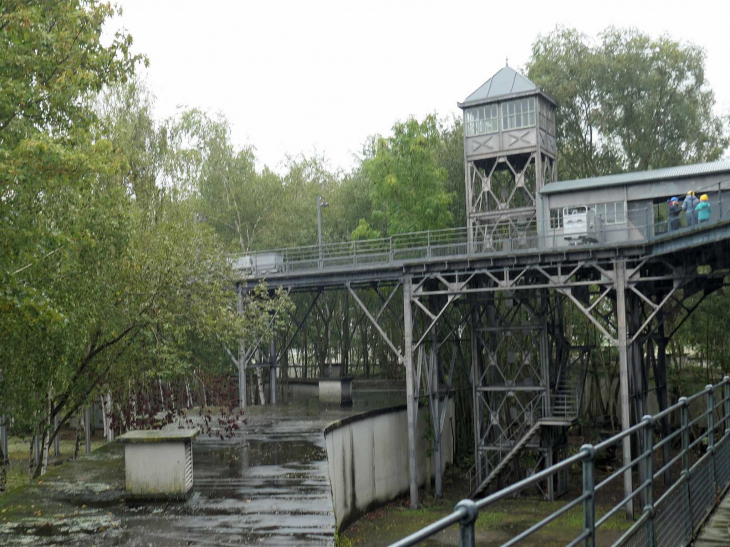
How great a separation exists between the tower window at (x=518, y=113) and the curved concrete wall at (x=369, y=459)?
11964 millimetres

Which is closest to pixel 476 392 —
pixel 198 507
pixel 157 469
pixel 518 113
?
pixel 518 113

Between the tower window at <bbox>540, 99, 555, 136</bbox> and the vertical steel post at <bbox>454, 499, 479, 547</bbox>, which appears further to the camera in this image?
the tower window at <bbox>540, 99, 555, 136</bbox>

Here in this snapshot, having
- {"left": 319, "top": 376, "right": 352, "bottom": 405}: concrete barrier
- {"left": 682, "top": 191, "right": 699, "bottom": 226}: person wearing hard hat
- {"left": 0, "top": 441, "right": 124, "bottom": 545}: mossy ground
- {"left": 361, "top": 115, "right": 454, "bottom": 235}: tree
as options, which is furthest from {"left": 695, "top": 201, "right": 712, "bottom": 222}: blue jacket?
{"left": 0, "top": 441, "right": 124, "bottom": 545}: mossy ground

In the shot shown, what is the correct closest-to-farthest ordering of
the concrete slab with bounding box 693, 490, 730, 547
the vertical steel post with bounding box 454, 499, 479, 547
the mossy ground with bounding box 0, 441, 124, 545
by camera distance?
the vertical steel post with bounding box 454, 499, 479, 547
the concrete slab with bounding box 693, 490, 730, 547
the mossy ground with bounding box 0, 441, 124, 545

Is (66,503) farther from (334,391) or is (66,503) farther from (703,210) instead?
(703,210)

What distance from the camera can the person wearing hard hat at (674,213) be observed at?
23109 mm

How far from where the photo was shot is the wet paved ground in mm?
9875

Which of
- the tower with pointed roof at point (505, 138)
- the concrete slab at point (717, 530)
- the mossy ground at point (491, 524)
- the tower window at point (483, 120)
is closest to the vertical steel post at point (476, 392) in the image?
the mossy ground at point (491, 524)

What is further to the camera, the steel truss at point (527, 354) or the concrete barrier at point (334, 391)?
the concrete barrier at point (334, 391)

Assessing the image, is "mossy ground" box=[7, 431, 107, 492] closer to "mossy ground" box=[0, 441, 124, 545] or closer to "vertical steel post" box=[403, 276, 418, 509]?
"vertical steel post" box=[403, 276, 418, 509]

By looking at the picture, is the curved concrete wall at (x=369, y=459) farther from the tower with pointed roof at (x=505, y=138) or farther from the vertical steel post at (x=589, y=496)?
the vertical steel post at (x=589, y=496)

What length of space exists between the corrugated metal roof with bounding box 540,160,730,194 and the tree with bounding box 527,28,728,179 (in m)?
14.5

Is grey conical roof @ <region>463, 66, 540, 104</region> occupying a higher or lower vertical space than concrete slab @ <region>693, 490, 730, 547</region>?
higher

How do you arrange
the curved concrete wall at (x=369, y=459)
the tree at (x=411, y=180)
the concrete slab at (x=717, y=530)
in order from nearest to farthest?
the concrete slab at (x=717, y=530) < the curved concrete wall at (x=369, y=459) < the tree at (x=411, y=180)
